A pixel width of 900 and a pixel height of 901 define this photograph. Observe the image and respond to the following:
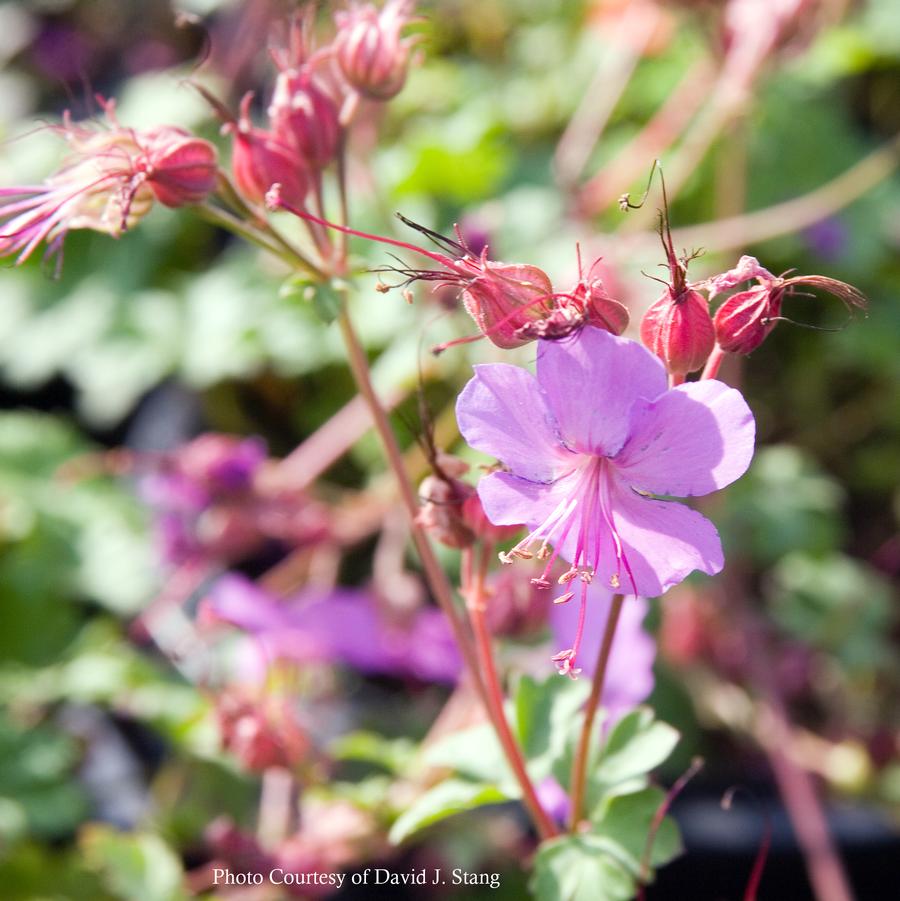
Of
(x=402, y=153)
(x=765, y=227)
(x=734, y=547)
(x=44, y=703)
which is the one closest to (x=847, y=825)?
(x=734, y=547)

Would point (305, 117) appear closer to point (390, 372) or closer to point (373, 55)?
point (373, 55)

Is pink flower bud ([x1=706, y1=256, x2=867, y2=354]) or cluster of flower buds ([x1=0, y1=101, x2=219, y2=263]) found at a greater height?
cluster of flower buds ([x1=0, y1=101, x2=219, y2=263])

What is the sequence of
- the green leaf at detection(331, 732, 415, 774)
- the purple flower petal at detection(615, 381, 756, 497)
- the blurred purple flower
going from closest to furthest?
the purple flower petal at detection(615, 381, 756, 497), the green leaf at detection(331, 732, 415, 774), the blurred purple flower

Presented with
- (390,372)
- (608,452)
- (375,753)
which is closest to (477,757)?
(375,753)

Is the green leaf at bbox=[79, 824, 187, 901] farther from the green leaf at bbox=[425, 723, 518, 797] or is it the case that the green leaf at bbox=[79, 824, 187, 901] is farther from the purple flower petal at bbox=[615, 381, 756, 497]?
the purple flower petal at bbox=[615, 381, 756, 497]

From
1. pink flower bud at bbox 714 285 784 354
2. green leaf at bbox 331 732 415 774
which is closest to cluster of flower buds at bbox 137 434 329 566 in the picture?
green leaf at bbox 331 732 415 774

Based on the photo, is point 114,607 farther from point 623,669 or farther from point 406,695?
point 623,669
